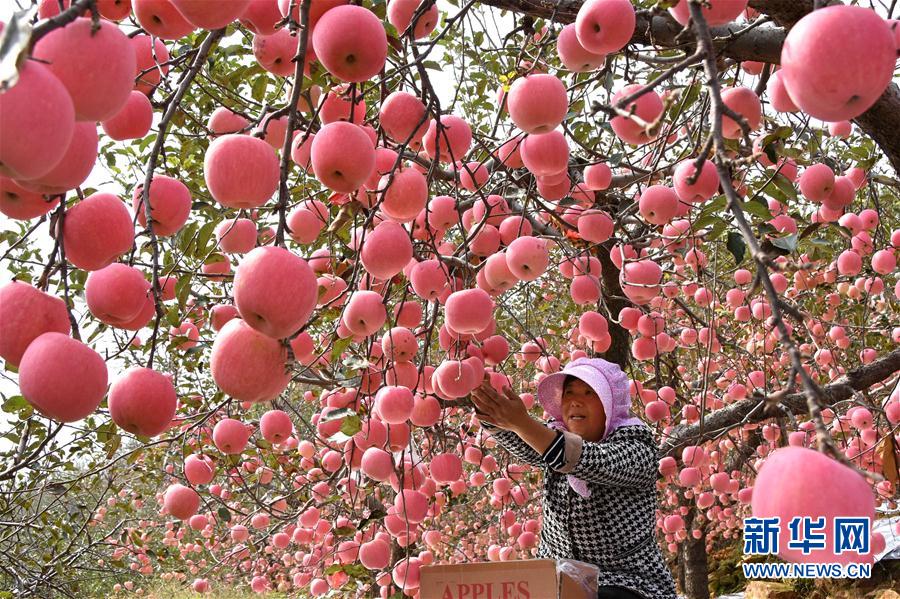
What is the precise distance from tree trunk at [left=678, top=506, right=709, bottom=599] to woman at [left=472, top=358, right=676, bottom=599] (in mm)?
5269

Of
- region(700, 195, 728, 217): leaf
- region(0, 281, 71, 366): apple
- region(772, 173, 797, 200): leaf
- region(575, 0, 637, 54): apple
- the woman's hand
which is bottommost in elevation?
region(0, 281, 71, 366): apple

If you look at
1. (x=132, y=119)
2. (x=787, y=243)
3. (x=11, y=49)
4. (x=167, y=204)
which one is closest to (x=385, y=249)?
(x=167, y=204)

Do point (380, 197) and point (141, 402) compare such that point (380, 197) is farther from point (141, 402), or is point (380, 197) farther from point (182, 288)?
point (141, 402)

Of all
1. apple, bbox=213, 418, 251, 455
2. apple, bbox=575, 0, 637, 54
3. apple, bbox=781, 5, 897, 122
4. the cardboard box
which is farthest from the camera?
apple, bbox=213, 418, 251, 455

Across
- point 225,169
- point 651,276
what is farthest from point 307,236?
point 651,276

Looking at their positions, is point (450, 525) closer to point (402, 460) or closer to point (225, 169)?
point (402, 460)

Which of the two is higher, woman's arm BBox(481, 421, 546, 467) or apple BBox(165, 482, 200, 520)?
woman's arm BBox(481, 421, 546, 467)

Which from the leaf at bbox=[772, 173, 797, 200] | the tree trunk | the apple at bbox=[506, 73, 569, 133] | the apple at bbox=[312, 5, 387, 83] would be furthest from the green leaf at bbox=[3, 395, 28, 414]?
the tree trunk

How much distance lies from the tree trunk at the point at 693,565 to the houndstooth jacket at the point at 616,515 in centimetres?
532

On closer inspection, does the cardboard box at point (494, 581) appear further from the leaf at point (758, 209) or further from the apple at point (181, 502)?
the leaf at point (758, 209)

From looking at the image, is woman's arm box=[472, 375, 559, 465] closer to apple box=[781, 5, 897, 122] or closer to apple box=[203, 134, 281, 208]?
apple box=[203, 134, 281, 208]

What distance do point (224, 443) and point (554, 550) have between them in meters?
1.25

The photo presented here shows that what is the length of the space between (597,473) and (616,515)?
0.85 ft

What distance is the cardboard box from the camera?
1877mm
